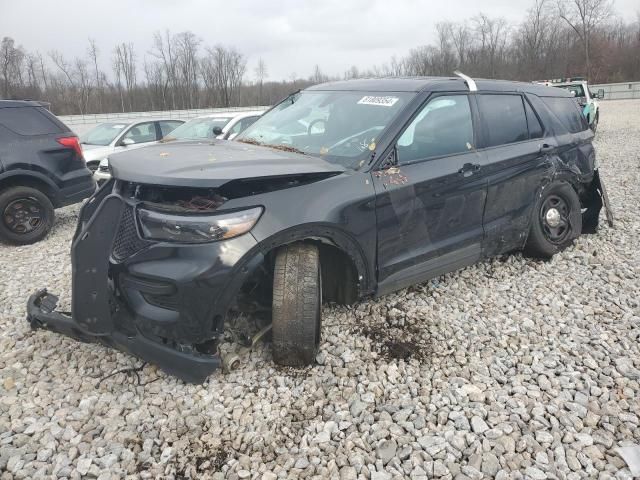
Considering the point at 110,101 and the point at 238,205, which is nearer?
the point at 238,205

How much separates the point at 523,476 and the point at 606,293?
7.99ft

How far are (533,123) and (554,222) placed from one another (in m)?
1.01

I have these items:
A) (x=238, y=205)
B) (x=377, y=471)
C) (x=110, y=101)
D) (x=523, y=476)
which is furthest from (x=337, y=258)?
(x=110, y=101)

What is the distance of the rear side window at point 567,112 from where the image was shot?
4.80m

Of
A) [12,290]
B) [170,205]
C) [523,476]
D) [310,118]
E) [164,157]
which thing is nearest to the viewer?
[523,476]

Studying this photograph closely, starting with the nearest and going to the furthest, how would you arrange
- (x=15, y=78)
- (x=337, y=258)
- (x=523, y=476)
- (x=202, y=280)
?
(x=523, y=476)
(x=202, y=280)
(x=337, y=258)
(x=15, y=78)

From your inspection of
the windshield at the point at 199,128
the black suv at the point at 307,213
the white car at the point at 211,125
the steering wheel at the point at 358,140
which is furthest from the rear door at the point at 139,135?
the steering wheel at the point at 358,140

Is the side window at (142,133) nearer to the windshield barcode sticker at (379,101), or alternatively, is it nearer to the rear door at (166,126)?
the rear door at (166,126)

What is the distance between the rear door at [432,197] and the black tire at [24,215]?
5072mm

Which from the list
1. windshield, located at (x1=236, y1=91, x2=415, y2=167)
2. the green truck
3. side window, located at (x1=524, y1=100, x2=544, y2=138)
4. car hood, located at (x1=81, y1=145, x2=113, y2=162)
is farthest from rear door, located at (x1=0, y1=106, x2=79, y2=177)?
the green truck

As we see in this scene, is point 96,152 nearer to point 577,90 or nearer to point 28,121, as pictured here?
point 28,121

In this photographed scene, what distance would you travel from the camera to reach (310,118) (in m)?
3.90

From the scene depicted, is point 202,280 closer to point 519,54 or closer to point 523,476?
point 523,476

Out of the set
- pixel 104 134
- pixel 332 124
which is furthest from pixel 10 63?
pixel 332 124
